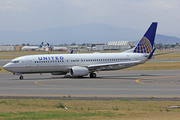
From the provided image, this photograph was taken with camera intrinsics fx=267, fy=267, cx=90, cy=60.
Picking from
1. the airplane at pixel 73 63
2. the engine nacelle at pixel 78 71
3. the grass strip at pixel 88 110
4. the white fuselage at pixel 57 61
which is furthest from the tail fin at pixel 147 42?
the grass strip at pixel 88 110

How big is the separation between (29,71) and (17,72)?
167 cm

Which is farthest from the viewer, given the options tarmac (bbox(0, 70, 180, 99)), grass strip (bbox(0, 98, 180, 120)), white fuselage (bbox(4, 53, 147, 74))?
white fuselage (bbox(4, 53, 147, 74))

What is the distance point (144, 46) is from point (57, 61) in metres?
15.6

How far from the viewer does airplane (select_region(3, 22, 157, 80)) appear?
37812 mm

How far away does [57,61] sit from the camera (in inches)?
1539

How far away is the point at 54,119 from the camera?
13234 mm

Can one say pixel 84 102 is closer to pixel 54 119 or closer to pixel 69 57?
pixel 54 119

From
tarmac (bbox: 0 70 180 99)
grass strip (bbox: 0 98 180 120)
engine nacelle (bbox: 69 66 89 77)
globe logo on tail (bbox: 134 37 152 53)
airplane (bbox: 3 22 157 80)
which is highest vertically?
globe logo on tail (bbox: 134 37 152 53)

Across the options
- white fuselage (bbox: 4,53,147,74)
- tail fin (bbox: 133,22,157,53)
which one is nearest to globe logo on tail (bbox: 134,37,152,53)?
tail fin (bbox: 133,22,157,53)

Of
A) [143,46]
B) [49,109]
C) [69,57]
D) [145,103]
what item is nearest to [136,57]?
[143,46]

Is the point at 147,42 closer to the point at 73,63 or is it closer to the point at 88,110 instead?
the point at 73,63

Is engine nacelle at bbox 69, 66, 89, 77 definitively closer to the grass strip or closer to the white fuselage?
the white fuselage

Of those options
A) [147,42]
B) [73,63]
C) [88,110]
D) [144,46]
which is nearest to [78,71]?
[73,63]

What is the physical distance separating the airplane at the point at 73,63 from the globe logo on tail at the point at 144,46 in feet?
2.25
